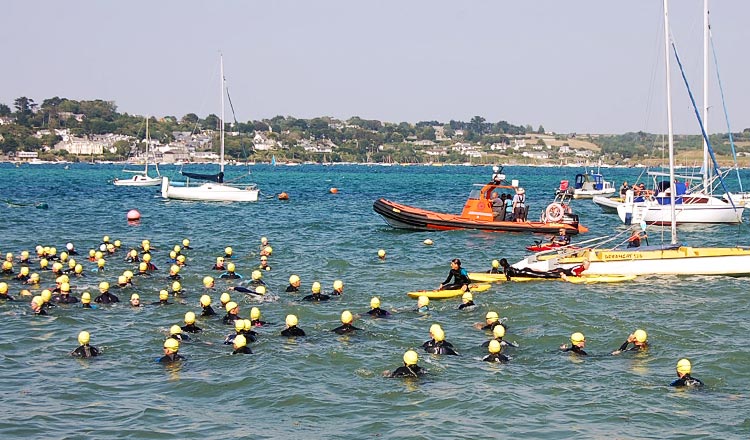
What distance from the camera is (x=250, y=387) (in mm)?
16906

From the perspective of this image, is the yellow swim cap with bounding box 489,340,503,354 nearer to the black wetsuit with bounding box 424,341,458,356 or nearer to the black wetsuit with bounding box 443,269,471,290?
the black wetsuit with bounding box 424,341,458,356

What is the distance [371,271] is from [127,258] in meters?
8.99

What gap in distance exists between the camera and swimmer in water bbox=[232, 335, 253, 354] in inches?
738

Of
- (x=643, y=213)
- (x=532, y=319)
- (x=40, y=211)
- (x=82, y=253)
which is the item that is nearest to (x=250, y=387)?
(x=532, y=319)

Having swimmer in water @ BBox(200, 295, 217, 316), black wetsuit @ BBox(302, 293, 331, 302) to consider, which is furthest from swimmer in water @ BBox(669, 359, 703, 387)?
swimmer in water @ BBox(200, 295, 217, 316)

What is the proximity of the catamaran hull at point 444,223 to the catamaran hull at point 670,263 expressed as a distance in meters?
13.0

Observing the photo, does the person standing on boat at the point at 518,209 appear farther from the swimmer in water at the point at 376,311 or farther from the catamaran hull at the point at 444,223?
the swimmer in water at the point at 376,311

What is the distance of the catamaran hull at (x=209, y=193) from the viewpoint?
225 feet

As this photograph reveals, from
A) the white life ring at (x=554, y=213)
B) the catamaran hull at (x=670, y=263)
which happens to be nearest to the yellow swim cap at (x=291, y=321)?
the catamaran hull at (x=670, y=263)

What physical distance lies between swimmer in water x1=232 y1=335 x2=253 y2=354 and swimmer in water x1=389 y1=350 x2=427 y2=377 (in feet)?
11.1

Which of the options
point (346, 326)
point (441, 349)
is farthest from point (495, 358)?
point (346, 326)

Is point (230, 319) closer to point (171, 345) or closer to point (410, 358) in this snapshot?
point (171, 345)

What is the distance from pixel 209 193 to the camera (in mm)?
68562

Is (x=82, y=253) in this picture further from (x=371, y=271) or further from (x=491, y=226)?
(x=491, y=226)
